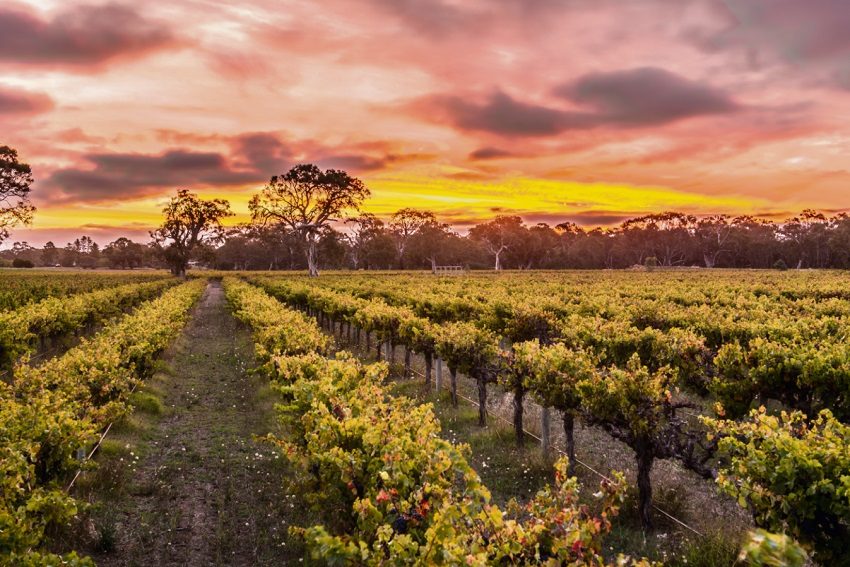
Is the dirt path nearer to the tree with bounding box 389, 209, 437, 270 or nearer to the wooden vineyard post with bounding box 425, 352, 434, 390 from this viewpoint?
the wooden vineyard post with bounding box 425, 352, 434, 390

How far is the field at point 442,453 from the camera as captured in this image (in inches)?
202

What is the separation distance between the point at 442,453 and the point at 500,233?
13522 centimetres

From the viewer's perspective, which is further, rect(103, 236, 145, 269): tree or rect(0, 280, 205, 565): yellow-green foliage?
rect(103, 236, 145, 269): tree

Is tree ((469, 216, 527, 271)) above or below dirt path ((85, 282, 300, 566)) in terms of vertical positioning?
above

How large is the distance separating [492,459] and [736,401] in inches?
220

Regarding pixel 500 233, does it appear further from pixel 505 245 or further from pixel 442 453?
pixel 442 453

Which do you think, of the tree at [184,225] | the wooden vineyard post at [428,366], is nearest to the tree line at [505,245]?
the tree at [184,225]

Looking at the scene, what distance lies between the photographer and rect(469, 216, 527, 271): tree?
454ft

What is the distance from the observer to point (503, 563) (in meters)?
4.26

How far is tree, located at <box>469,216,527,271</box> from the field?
4655 inches

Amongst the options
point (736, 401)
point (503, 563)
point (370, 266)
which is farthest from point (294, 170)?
point (503, 563)

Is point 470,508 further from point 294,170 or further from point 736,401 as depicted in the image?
point 294,170

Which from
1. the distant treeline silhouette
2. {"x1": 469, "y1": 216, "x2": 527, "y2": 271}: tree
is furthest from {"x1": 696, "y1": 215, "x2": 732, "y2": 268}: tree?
{"x1": 469, "y1": 216, "x2": 527, "y2": 271}: tree

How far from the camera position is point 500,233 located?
13825 centimetres
